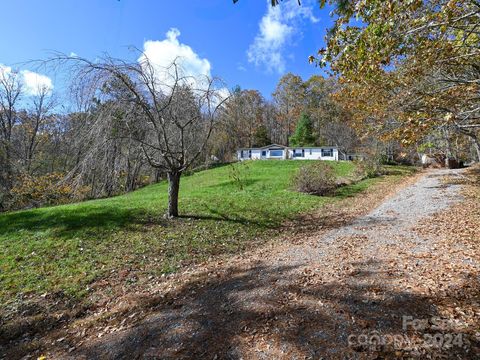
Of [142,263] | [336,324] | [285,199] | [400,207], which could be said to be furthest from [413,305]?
[285,199]

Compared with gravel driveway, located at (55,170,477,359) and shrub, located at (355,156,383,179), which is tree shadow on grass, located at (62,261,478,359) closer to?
gravel driveway, located at (55,170,477,359)

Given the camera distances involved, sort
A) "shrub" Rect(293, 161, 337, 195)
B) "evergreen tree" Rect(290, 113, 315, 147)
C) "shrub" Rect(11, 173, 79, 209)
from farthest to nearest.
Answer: "evergreen tree" Rect(290, 113, 315, 147)
"shrub" Rect(11, 173, 79, 209)
"shrub" Rect(293, 161, 337, 195)

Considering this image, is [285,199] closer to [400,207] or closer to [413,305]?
[400,207]

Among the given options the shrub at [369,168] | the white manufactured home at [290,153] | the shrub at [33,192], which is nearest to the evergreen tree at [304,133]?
the white manufactured home at [290,153]

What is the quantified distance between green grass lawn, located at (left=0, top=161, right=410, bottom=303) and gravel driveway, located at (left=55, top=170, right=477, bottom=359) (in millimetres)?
1529

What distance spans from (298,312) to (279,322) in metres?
0.30

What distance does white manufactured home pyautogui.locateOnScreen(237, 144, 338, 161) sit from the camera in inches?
1615

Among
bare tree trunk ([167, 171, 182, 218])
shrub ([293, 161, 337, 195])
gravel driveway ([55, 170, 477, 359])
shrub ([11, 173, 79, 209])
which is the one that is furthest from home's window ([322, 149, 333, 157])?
gravel driveway ([55, 170, 477, 359])

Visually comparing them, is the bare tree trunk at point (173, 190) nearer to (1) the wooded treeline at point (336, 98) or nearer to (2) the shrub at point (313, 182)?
(1) the wooded treeline at point (336, 98)

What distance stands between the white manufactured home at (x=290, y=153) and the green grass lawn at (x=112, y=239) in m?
31.3

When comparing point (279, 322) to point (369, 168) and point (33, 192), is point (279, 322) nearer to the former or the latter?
point (33, 192)

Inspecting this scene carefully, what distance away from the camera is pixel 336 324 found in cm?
300

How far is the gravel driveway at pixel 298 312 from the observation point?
272 cm

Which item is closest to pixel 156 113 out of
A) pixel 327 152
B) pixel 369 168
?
pixel 369 168
